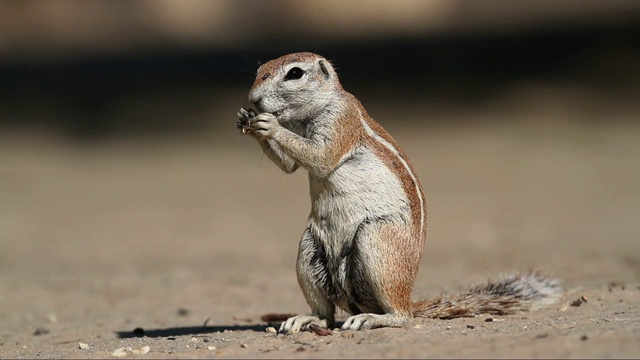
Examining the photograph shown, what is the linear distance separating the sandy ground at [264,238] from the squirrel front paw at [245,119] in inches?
57.2

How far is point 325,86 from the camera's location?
7609 millimetres

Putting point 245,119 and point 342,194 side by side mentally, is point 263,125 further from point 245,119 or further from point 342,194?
point 342,194

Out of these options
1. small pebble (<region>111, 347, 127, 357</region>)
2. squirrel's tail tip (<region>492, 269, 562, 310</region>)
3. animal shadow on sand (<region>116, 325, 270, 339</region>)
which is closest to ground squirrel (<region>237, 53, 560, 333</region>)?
animal shadow on sand (<region>116, 325, 270, 339</region>)

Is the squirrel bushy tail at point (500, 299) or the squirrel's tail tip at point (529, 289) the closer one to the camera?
the squirrel bushy tail at point (500, 299)

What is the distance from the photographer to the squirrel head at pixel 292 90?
7.46 m

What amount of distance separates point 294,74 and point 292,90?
0.42 ft

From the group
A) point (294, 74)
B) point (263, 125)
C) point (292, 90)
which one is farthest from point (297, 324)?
point (294, 74)

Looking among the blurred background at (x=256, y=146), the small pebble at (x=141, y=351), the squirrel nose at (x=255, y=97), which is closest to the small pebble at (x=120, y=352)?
the small pebble at (x=141, y=351)

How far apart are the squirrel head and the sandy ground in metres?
1.63

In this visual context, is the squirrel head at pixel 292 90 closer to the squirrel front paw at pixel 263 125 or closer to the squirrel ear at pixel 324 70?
the squirrel ear at pixel 324 70

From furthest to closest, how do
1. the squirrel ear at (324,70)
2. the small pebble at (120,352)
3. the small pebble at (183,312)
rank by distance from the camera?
1. the small pebble at (183,312)
2. the squirrel ear at (324,70)
3. the small pebble at (120,352)

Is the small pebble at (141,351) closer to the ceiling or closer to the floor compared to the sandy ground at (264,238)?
closer to the floor

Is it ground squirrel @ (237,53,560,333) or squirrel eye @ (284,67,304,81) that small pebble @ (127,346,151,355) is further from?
squirrel eye @ (284,67,304,81)

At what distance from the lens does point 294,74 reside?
7539 millimetres
